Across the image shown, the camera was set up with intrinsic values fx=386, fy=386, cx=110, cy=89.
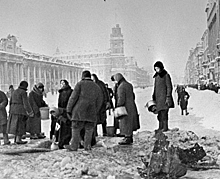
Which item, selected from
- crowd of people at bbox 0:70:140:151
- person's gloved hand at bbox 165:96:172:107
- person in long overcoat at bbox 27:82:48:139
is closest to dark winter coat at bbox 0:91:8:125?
crowd of people at bbox 0:70:140:151

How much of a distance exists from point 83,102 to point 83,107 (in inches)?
2.5

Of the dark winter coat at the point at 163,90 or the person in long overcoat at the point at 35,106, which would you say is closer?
the dark winter coat at the point at 163,90

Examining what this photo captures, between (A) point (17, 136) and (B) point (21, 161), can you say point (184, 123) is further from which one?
(B) point (21, 161)

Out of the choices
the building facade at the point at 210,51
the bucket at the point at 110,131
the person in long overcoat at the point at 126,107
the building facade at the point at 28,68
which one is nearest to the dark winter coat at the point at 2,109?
the bucket at the point at 110,131

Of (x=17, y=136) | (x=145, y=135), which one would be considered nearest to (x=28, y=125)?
(x=17, y=136)

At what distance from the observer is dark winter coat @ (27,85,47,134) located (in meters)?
6.81

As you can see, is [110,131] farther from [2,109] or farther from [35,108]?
[2,109]

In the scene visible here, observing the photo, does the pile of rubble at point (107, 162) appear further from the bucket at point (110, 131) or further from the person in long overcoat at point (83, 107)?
the bucket at point (110, 131)

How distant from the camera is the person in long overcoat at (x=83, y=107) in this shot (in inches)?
191

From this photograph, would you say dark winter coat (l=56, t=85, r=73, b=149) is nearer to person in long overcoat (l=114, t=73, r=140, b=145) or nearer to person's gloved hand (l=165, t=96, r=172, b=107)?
person in long overcoat (l=114, t=73, r=140, b=145)

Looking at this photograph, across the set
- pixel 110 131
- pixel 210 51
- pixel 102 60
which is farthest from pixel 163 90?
pixel 210 51

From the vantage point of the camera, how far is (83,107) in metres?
4.85

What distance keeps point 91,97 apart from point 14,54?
37.0 m

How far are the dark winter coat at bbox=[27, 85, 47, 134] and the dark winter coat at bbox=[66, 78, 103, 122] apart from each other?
6.83 ft
